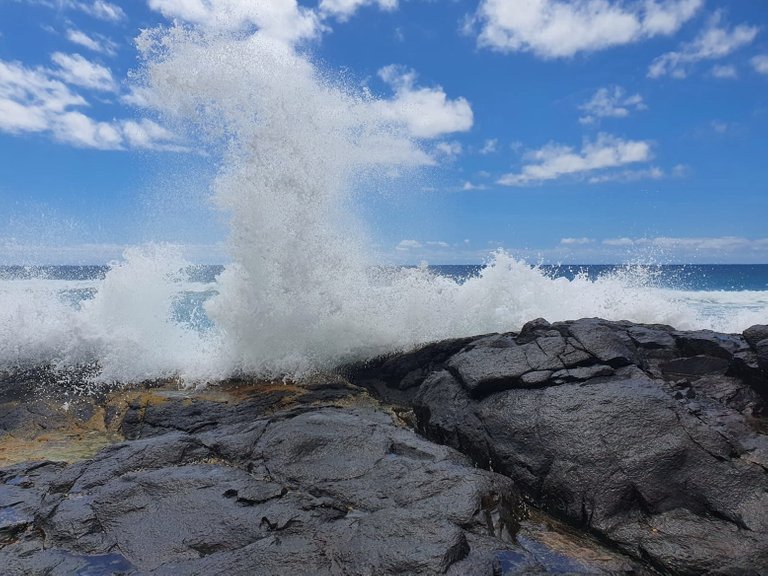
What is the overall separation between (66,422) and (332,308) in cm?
425

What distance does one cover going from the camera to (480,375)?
5887 millimetres

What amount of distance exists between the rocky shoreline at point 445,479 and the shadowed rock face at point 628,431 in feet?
0.06

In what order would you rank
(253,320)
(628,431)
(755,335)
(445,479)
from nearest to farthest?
1. (445,479)
2. (628,431)
3. (755,335)
4. (253,320)

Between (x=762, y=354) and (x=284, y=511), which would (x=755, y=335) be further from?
(x=284, y=511)

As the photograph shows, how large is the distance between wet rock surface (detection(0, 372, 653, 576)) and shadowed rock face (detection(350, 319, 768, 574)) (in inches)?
14.7

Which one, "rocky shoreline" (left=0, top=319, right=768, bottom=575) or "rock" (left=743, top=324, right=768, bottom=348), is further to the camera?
"rock" (left=743, top=324, right=768, bottom=348)

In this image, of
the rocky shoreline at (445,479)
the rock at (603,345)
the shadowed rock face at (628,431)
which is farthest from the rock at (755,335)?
the rock at (603,345)

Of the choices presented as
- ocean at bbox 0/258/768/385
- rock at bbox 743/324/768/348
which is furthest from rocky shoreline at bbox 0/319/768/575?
ocean at bbox 0/258/768/385

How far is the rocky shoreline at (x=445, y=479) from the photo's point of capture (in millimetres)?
3316

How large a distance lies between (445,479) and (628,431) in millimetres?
1853

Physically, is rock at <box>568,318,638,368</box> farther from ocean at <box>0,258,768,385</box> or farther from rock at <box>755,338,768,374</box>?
ocean at <box>0,258,768,385</box>

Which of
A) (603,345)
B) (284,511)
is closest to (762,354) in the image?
(603,345)

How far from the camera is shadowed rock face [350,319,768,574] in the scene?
3.85 metres

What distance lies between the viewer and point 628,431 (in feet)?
15.2
